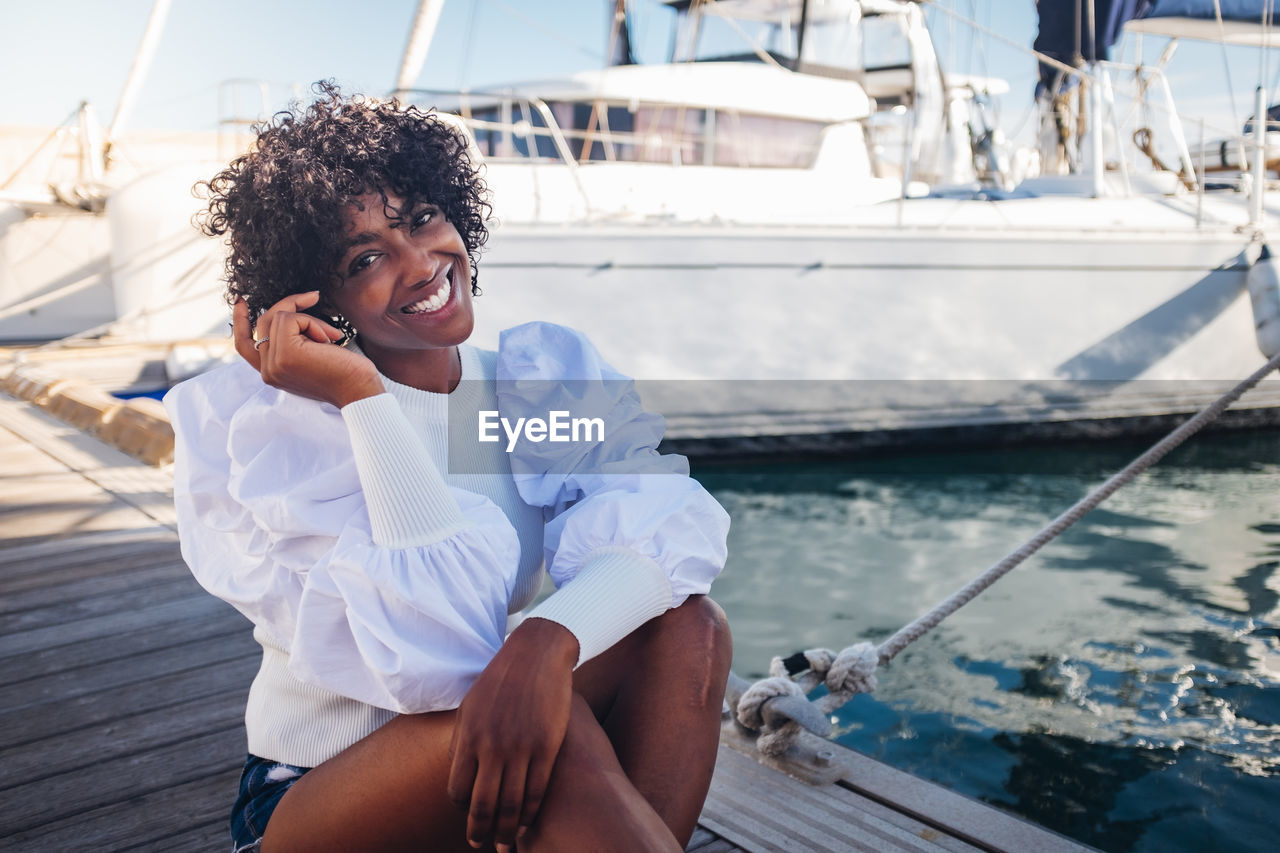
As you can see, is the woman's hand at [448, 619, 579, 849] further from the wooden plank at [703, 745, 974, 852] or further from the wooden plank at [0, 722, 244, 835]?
the wooden plank at [0, 722, 244, 835]

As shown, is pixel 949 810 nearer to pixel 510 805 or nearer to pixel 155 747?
pixel 510 805

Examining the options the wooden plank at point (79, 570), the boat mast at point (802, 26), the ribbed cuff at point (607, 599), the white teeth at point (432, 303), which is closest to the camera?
the ribbed cuff at point (607, 599)

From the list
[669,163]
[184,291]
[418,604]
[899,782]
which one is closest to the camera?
[418,604]

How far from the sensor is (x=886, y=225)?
630 cm

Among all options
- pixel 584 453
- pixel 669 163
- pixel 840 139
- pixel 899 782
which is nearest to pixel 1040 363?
pixel 840 139

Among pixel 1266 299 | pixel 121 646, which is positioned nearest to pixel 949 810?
pixel 121 646

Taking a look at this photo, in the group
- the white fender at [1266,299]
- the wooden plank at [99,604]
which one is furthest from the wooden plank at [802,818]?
the white fender at [1266,299]

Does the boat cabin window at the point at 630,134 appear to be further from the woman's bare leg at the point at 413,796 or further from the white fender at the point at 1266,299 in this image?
the woman's bare leg at the point at 413,796

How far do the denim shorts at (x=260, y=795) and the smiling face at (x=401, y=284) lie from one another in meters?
0.54

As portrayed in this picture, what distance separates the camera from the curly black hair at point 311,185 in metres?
1.31

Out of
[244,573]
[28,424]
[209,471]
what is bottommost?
[28,424]

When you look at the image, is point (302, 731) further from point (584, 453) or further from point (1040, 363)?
point (1040, 363)

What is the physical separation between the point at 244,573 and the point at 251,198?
503 millimetres

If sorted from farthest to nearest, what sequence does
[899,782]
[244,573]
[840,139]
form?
1. [840,139]
2. [899,782]
3. [244,573]
